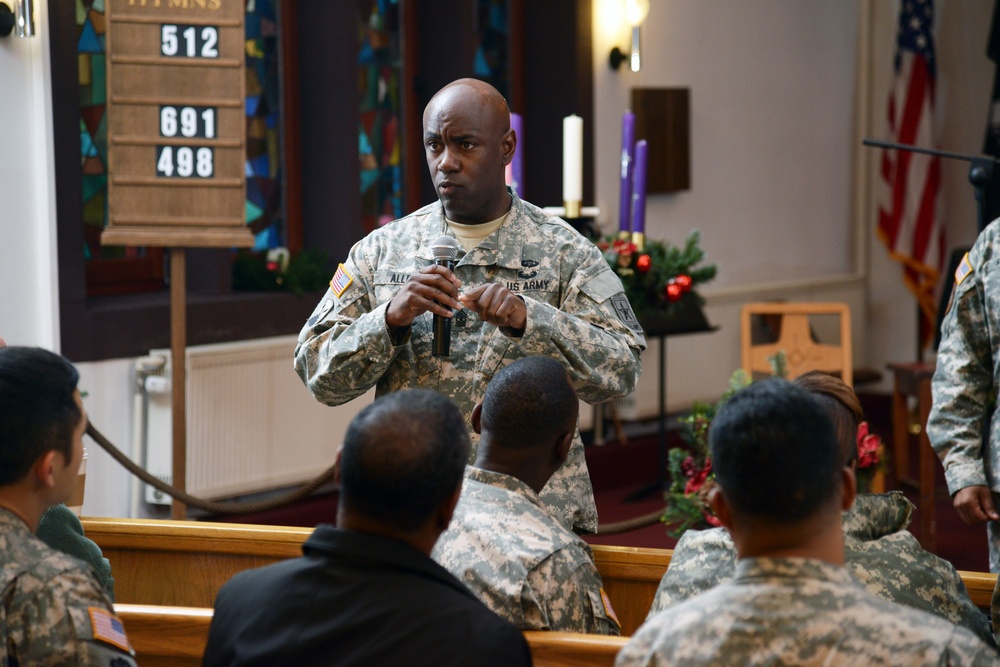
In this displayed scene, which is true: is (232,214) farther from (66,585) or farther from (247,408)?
(66,585)

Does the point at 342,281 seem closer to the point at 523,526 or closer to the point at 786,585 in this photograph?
the point at 523,526

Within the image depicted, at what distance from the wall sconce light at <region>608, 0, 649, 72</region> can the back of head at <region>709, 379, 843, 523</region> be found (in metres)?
1.48

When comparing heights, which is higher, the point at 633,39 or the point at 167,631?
the point at 633,39

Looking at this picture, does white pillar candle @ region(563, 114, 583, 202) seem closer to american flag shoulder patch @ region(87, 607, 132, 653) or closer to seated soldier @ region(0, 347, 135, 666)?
seated soldier @ region(0, 347, 135, 666)

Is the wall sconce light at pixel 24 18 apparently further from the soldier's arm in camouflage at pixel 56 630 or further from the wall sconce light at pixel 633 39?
the soldier's arm in camouflage at pixel 56 630

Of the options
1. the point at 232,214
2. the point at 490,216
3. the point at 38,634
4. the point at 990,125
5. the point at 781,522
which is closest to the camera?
the point at 781,522

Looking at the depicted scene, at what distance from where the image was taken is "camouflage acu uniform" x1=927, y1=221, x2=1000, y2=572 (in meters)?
2.59

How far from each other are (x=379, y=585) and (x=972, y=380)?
5.70 feet

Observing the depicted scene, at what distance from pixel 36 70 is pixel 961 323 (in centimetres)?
309

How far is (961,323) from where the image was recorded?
266 centimetres

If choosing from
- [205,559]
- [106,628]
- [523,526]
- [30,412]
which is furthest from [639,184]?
[106,628]

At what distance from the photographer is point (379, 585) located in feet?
4.38

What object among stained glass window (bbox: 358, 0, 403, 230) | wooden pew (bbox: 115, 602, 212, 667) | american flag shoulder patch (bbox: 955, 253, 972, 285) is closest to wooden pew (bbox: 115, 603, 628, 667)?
wooden pew (bbox: 115, 602, 212, 667)

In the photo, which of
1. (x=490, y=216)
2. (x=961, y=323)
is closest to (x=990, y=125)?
(x=961, y=323)
